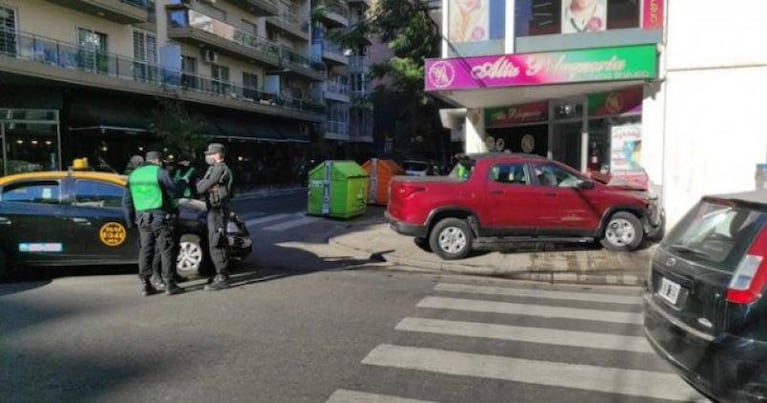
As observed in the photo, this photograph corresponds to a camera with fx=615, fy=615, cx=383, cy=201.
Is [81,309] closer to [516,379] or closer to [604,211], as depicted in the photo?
[516,379]

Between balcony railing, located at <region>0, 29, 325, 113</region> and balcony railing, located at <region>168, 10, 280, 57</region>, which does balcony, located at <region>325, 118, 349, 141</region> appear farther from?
balcony railing, located at <region>0, 29, 325, 113</region>

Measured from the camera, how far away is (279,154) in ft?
139

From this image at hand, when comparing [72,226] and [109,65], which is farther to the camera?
[109,65]

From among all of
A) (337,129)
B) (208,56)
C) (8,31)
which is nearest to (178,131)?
(8,31)

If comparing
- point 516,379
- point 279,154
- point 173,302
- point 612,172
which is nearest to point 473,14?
point 612,172

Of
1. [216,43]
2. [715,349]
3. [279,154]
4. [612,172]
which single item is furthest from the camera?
[279,154]

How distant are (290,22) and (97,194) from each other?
3935cm

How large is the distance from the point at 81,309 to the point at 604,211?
8317 millimetres

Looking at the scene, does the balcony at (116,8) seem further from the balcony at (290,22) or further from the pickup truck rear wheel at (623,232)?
the pickup truck rear wheel at (623,232)

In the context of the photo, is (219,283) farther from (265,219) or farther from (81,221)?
(265,219)

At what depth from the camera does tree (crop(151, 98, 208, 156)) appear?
2580cm

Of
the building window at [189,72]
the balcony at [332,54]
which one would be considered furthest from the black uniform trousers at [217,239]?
the balcony at [332,54]

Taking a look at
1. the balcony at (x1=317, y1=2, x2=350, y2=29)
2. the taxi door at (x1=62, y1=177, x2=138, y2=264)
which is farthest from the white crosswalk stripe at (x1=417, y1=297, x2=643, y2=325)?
the balcony at (x1=317, y1=2, x2=350, y2=29)

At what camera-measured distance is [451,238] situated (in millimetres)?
10617
